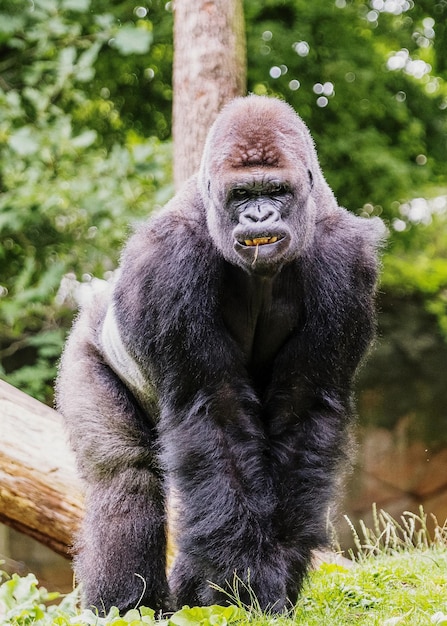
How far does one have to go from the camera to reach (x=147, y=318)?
12.6 feet

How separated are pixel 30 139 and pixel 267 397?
406 cm

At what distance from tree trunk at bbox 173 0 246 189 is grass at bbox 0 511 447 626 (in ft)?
9.94

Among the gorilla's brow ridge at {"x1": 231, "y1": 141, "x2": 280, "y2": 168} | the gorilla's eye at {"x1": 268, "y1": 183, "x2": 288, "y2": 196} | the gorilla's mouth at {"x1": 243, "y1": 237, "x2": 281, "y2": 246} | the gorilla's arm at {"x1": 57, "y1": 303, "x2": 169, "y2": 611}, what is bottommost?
the gorilla's arm at {"x1": 57, "y1": 303, "x2": 169, "y2": 611}

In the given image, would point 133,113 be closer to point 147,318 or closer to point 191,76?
point 191,76

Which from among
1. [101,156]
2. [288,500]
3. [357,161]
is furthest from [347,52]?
[288,500]

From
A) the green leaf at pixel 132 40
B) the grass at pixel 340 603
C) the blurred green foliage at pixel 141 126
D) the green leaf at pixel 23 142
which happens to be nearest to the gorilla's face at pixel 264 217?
the grass at pixel 340 603

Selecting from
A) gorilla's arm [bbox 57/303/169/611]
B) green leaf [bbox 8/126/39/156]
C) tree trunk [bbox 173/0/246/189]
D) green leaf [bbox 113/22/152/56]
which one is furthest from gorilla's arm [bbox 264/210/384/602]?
green leaf [bbox 8/126/39/156]

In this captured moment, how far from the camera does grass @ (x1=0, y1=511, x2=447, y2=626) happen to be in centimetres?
350

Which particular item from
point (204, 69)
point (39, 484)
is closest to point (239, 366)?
point (39, 484)

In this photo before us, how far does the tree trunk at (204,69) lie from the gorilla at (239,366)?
2.06 m

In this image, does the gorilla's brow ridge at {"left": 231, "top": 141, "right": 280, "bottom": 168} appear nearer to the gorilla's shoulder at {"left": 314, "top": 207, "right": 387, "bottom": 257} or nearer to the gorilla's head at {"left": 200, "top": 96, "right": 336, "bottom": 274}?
the gorilla's head at {"left": 200, "top": 96, "right": 336, "bottom": 274}

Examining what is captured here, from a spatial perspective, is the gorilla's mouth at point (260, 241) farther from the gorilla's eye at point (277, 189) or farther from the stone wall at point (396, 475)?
the stone wall at point (396, 475)

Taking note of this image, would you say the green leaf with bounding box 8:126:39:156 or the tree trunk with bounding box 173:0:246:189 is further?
the green leaf with bounding box 8:126:39:156

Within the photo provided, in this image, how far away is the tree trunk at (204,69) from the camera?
6.13 m
